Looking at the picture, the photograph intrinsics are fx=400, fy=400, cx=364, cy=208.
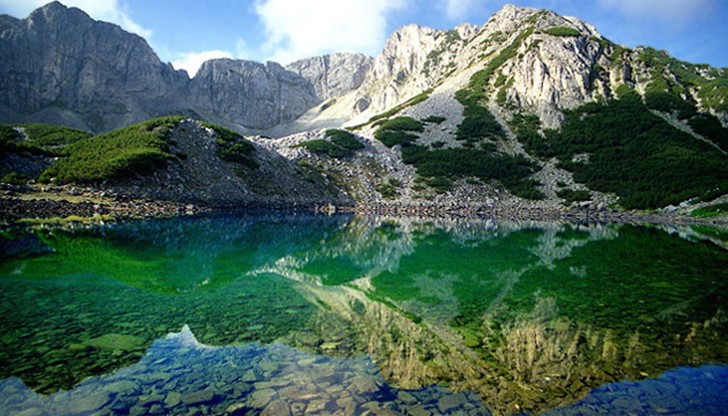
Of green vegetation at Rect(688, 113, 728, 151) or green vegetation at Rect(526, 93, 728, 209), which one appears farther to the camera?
green vegetation at Rect(688, 113, 728, 151)

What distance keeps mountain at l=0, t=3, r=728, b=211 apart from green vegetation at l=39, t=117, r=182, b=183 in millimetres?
8580

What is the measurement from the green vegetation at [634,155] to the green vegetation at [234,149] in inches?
2457

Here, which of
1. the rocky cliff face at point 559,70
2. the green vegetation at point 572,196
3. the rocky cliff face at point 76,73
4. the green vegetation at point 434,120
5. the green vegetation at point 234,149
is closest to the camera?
the green vegetation at point 234,149

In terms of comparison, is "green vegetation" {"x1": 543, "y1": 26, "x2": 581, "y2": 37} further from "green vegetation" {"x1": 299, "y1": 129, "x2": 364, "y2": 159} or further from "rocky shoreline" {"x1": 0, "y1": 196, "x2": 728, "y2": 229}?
"green vegetation" {"x1": 299, "y1": 129, "x2": 364, "y2": 159}

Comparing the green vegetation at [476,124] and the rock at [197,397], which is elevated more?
the green vegetation at [476,124]

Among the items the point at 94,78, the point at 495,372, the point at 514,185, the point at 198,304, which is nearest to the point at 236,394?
the point at 495,372

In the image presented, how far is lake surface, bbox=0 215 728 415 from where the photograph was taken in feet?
22.3

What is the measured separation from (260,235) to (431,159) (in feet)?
210

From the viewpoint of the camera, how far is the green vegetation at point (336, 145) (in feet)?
279

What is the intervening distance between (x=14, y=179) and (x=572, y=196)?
269 feet

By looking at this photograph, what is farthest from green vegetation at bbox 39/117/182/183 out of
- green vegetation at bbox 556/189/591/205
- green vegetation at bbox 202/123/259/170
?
green vegetation at bbox 556/189/591/205

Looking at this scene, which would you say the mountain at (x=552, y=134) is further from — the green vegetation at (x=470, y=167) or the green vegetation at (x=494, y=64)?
the green vegetation at (x=494, y=64)

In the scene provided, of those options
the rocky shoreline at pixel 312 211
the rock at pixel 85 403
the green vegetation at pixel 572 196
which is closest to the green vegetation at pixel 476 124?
the green vegetation at pixel 572 196

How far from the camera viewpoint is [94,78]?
16362 cm
